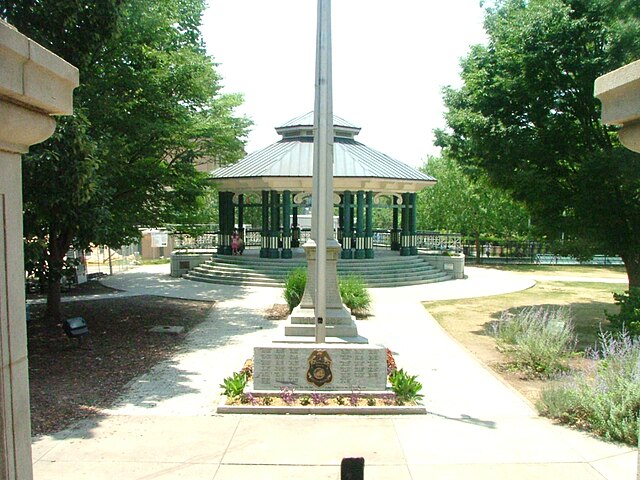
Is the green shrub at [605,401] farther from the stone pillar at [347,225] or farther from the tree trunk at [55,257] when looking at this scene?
the stone pillar at [347,225]

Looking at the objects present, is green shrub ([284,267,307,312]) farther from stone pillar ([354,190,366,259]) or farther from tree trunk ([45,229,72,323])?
stone pillar ([354,190,366,259])

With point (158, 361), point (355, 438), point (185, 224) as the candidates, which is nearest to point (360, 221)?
point (185, 224)

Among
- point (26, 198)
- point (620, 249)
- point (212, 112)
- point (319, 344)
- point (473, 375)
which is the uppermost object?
point (212, 112)

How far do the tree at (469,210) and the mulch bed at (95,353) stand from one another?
67.2 ft

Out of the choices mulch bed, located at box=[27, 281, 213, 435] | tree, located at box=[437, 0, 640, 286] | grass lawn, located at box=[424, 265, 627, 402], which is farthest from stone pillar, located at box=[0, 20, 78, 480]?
tree, located at box=[437, 0, 640, 286]

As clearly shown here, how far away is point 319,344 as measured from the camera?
27.0 ft

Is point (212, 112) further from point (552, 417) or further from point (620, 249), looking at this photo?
point (552, 417)

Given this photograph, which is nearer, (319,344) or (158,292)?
(319,344)

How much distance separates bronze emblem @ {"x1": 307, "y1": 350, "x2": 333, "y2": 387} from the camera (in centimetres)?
809

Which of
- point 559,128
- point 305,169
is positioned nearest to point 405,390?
point 559,128

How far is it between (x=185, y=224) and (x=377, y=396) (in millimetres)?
13024

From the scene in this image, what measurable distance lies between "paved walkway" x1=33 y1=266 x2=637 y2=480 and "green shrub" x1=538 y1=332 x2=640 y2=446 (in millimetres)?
223

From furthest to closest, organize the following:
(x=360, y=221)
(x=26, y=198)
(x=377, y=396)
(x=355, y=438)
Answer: (x=360, y=221) → (x=26, y=198) → (x=377, y=396) → (x=355, y=438)

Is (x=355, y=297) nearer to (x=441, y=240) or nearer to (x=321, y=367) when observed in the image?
(x=321, y=367)
